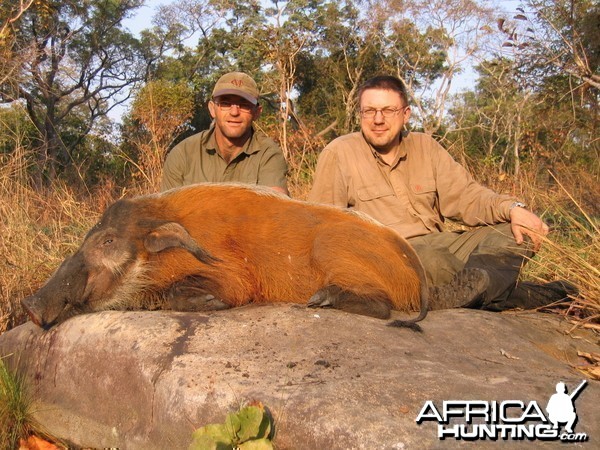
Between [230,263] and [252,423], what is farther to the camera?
[230,263]

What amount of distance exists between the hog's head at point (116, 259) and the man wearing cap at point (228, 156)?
2.00 metres

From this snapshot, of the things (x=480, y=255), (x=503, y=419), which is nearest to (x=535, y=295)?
(x=480, y=255)

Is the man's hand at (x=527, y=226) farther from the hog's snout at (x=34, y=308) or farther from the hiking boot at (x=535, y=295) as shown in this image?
the hog's snout at (x=34, y=308)

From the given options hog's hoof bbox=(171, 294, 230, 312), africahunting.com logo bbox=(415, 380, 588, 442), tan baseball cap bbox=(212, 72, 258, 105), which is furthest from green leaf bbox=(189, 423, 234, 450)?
tan baseball cap bbox=(212, 72, 258, 105)

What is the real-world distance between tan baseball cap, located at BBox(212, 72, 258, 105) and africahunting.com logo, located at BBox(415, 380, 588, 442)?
3.65m

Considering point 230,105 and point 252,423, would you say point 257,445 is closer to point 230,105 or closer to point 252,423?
point 252,423

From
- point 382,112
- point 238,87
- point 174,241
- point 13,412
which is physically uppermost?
point 238,87

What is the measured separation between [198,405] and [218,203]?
155cm

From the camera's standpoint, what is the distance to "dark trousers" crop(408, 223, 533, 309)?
425 centimetres

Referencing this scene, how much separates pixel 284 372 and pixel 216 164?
3443 millimetres

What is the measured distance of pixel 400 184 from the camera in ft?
16.6

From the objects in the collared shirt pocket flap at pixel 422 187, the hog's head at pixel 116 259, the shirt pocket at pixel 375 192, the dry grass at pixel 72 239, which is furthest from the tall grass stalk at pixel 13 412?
the collared shirt pocket flap at pixel 422 187

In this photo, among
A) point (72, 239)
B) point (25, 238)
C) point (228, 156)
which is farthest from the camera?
point (72, 239)

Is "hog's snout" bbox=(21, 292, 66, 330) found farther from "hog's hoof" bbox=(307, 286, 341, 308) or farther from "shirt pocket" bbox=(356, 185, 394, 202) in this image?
→ "shirt pocket" bbox=(356, 185, 394, 202)
